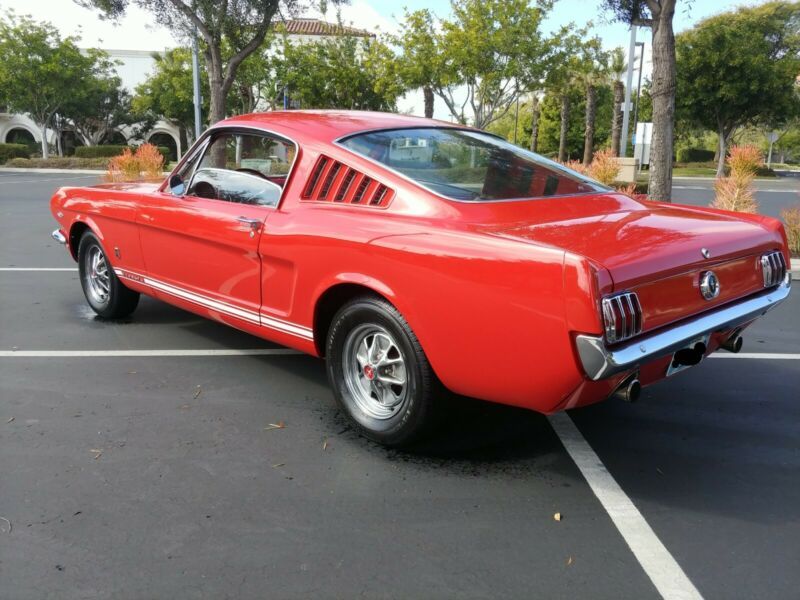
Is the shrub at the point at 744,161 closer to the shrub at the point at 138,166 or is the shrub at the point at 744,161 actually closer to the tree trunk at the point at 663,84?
the tree trunk at the point at 663,84

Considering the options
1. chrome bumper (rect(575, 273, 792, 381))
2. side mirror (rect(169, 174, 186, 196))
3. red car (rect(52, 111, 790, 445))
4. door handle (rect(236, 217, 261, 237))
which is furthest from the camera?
side mirror (rect(169, 174, 186, 196))

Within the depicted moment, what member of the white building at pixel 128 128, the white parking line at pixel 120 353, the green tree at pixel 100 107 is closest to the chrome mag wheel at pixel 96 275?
the white parking line at pixel 120 353

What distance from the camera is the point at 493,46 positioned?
24875 mm

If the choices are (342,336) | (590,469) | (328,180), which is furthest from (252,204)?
(590,469)

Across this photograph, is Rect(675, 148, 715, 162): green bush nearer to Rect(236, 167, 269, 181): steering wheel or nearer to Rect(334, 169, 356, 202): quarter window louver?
Rect(236, 167, 269, 181): steering wheel

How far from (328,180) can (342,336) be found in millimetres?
838

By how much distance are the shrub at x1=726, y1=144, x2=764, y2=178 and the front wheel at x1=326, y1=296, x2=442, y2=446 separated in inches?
348

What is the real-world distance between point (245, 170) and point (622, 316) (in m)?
2.74

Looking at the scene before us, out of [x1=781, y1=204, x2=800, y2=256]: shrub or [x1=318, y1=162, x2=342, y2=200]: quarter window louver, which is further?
[x1=781, y1=204, x2=800, y2=256]: shrub

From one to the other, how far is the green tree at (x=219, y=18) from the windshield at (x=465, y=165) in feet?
38.6

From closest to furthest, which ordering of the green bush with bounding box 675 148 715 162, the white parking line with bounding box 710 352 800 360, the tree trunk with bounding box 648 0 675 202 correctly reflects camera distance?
the white parking line with bounding box 710 352 800 360
the tree trunk with bounding box 648 0 675 202
the green bush with bounding box 675 148 715 162

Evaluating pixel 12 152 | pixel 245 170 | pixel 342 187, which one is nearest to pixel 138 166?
pixel 245 170

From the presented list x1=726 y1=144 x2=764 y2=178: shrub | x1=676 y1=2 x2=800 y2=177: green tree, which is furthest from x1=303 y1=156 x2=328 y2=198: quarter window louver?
x1=676 y1=2 x2=800 y2=177: green tree

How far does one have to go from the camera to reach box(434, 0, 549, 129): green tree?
24.8 m
